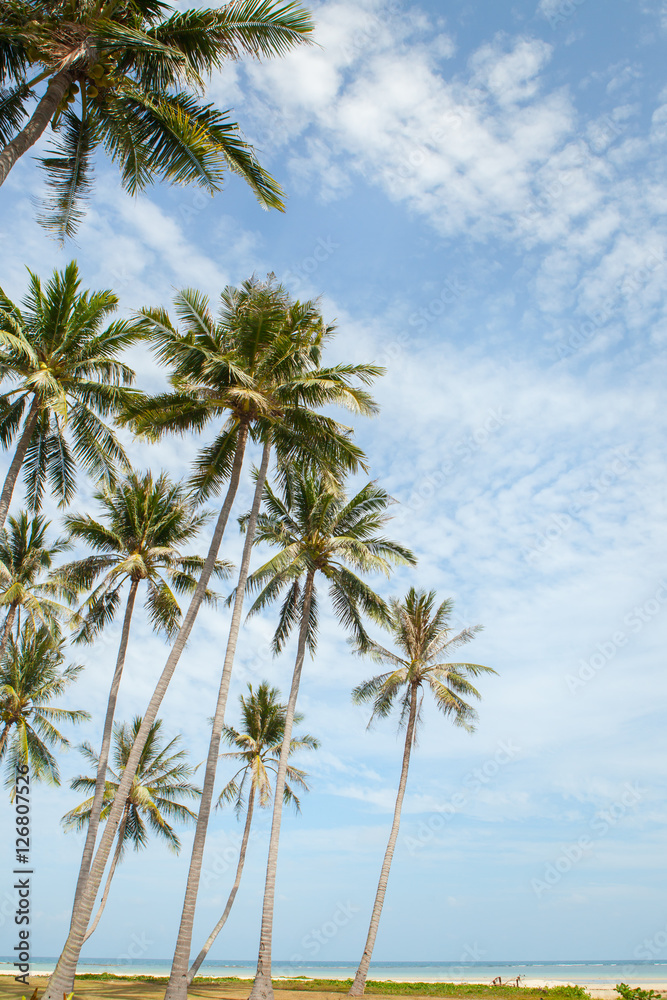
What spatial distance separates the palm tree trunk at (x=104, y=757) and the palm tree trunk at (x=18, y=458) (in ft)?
19.2

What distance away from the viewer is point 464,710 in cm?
2298

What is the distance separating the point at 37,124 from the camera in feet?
26.9

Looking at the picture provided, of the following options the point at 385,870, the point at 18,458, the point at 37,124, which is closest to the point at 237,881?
the point at 385,870

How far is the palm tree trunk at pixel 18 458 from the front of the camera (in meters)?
13.5

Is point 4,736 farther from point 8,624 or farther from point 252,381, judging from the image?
point 252,381

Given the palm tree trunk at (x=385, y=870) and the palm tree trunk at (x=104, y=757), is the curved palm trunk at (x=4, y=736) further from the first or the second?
the palm tree trunk at (x=385, y=870)

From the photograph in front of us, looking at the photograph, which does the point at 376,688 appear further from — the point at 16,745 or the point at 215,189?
the point at 215,189

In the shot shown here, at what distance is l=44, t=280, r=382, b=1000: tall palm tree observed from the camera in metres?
14.9

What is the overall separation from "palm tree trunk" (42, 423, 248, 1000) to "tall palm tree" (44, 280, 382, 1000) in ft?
0.10

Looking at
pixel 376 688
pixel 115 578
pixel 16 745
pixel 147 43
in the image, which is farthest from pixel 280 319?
pixel 16 745

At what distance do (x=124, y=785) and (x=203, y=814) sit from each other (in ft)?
7.28

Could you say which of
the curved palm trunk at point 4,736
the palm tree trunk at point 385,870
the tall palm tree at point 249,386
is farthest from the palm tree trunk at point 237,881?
the tall palm tree at point 249,386

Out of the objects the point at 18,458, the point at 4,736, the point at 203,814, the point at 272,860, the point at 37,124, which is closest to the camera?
the point at 37,124

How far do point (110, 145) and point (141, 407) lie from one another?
6595 millimetres
